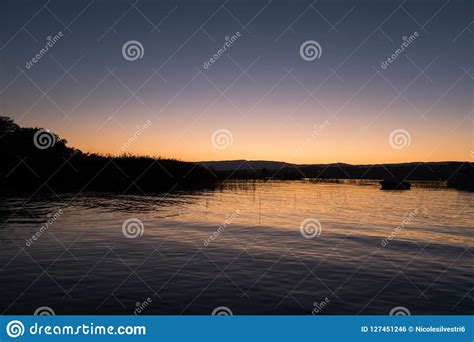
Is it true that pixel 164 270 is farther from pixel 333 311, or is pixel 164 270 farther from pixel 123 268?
pixel 333 311

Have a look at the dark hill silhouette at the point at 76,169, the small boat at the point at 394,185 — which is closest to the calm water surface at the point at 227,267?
the dark hill silhouette at the point at 76,169

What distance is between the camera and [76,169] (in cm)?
6106

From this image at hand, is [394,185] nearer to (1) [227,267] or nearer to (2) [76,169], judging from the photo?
(2) [76,169]

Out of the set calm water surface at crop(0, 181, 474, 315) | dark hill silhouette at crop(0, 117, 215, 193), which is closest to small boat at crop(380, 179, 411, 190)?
dark hill silhouette at crop(0, 117, 215, 193)

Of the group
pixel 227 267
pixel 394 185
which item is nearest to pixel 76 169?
pixel 227 267

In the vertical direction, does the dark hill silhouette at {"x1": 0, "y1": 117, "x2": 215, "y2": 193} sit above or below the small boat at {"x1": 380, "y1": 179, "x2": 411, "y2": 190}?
above

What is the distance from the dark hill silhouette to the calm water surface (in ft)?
95.5

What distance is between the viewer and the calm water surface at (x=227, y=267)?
988 cm

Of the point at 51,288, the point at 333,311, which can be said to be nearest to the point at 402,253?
the point at 333,311

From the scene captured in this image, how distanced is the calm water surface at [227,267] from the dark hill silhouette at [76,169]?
29.1 meters

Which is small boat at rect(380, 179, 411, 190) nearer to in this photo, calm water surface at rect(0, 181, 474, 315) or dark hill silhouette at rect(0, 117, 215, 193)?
dark hill silhouette at rect(0, 117, 215, 193)

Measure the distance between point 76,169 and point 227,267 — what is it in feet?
182

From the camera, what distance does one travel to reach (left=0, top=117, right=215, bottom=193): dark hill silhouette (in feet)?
168

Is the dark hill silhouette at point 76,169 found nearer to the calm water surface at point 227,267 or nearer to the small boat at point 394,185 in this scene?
the calm water surface at point 227,267
